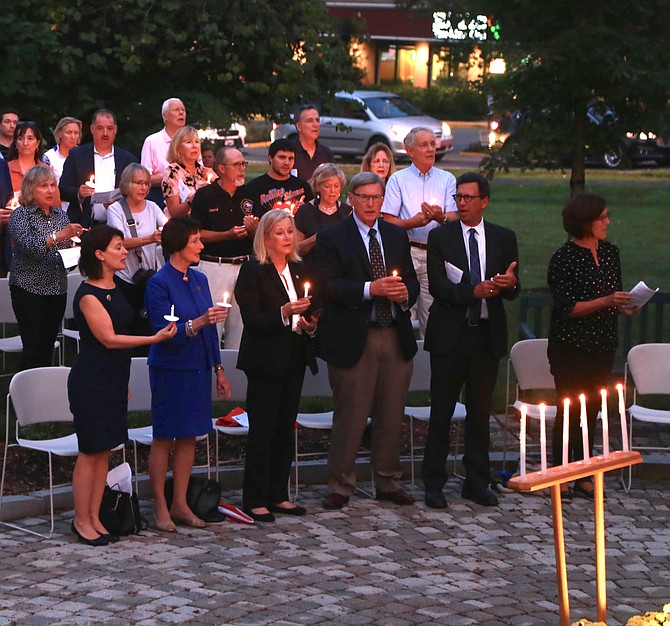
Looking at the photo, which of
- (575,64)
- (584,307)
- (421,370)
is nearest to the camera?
(584,307)

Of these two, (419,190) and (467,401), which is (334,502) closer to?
(467,401)

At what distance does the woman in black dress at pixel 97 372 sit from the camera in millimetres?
8227

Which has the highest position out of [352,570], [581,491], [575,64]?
[575,64]

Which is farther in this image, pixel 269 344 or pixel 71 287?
pixel 71 287

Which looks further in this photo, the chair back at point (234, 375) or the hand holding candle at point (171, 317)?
the chair back at point (234, 375)

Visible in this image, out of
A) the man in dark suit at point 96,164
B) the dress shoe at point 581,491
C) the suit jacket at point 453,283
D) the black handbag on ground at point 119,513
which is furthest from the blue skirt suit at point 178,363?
the man in dark suit at point 96,164

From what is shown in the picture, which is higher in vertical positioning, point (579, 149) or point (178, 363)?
point (579, 149)

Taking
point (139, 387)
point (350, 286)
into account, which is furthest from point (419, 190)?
point (139, 387)

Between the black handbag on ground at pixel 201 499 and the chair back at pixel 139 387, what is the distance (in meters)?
0.69

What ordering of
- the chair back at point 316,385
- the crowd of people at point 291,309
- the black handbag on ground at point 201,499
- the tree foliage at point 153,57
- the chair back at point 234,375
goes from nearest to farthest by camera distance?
the crowd of people at point 291,309, the black handbag on ground at point 201,499, the chair back at point 234,375, the chair back at point 316,385, the tree foliage at point 153,57

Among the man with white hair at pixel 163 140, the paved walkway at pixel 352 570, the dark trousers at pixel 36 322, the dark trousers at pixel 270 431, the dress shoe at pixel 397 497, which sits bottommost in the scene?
the paved walkway at pixel 352 570

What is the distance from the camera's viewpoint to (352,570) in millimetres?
7898

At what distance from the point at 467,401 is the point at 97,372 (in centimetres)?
264

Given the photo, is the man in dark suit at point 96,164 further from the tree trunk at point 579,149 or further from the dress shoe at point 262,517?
the tree trunk at point 579,149
